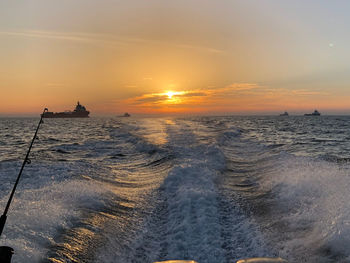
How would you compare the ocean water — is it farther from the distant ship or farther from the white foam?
the distant ship

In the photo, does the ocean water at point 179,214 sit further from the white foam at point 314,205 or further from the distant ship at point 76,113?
the distant ship at point 76,113

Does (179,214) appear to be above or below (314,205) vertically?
below

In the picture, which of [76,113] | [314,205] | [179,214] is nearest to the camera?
[179,214]

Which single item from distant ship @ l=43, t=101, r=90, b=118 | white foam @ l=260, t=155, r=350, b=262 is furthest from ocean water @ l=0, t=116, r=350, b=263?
distant ship @ l=43, t=101, r=90, b=118

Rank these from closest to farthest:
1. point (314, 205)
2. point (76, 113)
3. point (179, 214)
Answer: point (179, 214)
point (314, 205)
point (76, 113)

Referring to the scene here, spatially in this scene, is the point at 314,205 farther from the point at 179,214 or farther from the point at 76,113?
the point at 76,113

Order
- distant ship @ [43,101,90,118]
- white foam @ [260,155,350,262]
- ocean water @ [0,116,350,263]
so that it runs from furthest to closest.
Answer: distant ship @ [43,101,90,118] < white foam @ [260,155,350,262] < ocean water @ [0,116,350,263]

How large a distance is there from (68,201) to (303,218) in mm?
6374

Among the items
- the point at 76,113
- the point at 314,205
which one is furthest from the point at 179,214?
the point at 76,113

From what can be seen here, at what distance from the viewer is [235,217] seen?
6473mm

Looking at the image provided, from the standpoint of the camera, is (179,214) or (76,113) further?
(76,113)

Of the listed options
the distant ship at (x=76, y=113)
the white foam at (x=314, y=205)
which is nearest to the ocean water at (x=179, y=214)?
the white foam at (x=314, y=205)

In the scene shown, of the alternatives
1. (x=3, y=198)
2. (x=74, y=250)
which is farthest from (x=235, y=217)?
(x=3, y=198)

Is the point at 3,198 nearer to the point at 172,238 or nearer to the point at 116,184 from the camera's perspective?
the point at 116,184
